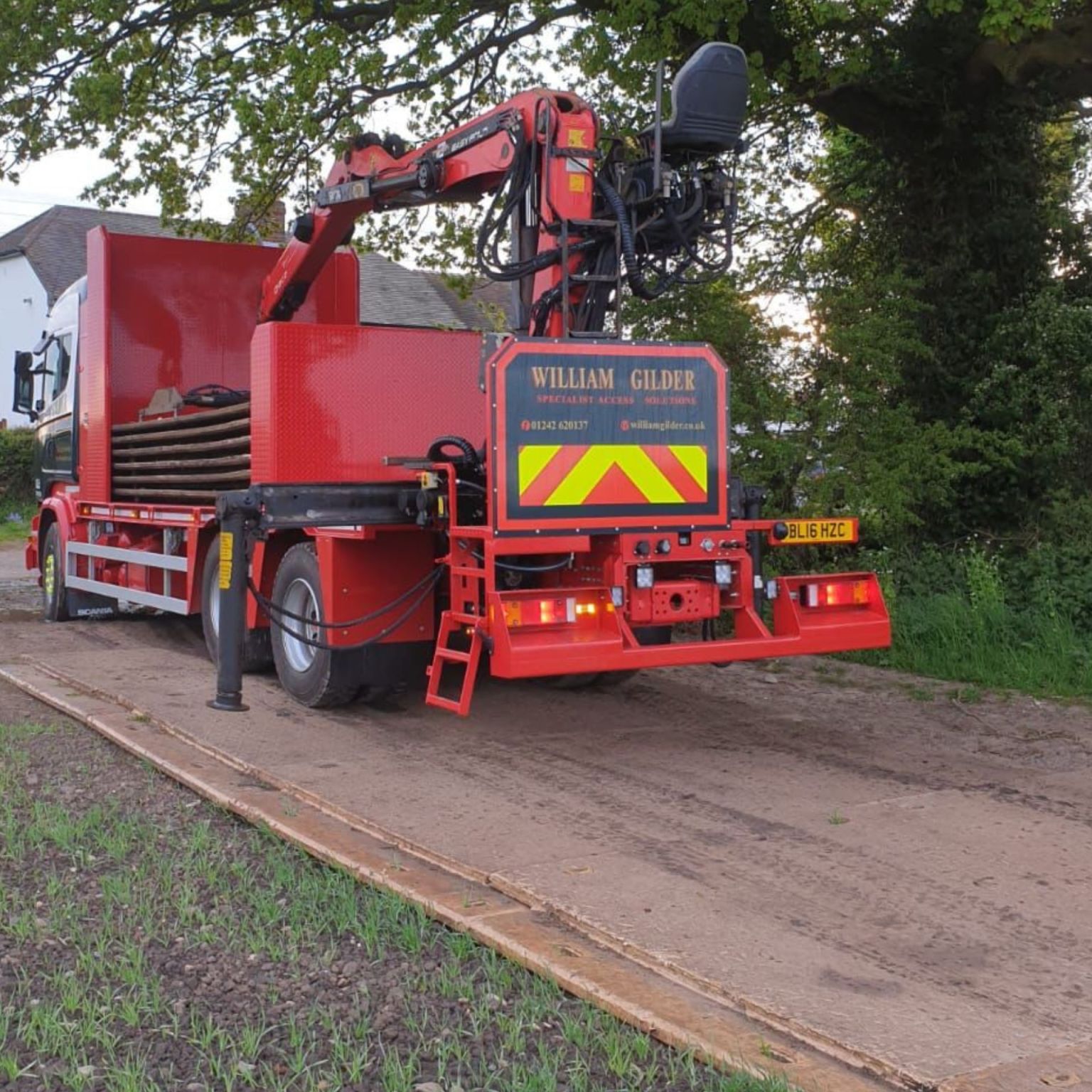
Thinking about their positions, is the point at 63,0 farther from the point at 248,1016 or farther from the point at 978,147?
the point at 248,1016

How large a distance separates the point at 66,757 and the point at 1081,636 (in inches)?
283

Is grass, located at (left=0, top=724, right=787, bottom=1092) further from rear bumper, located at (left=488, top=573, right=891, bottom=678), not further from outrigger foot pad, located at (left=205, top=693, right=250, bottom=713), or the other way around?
outrigger foot pad, located at (left=205, top=693, right=250, bottom=713)

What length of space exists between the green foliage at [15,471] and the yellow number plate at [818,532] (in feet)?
83.5

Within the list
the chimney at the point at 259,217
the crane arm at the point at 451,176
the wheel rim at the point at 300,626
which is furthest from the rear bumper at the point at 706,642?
the chimney at the point at 259,217

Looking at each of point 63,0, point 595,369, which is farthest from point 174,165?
point 595,369

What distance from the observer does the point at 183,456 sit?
10.3 metres

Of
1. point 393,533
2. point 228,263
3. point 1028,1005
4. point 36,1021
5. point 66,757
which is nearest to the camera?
point 36,1021

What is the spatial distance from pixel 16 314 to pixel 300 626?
37.8 metres

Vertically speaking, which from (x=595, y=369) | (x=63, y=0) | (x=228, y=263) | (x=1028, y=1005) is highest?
(x=63, y=0)

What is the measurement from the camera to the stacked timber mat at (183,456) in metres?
9.20

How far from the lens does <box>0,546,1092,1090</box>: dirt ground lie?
13.2 feet

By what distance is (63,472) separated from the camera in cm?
1314

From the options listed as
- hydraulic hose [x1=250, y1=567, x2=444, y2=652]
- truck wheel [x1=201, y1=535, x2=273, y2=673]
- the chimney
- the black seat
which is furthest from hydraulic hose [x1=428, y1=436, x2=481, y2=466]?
the chimney

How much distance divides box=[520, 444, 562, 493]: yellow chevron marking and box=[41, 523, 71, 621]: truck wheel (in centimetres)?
739
